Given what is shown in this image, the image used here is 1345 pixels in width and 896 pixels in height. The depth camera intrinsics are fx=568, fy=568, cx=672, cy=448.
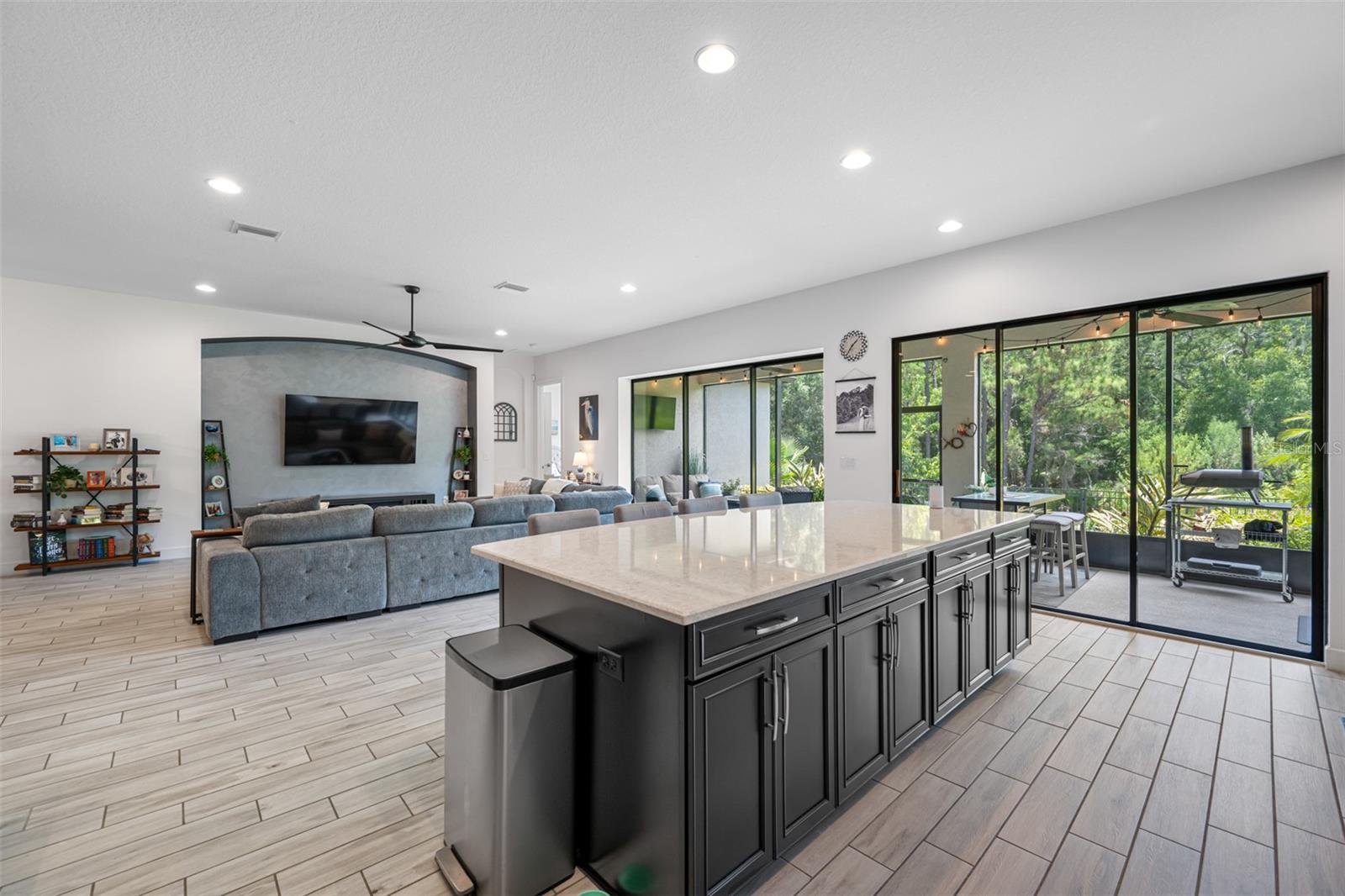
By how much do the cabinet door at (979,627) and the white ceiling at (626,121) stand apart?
222 centimetres

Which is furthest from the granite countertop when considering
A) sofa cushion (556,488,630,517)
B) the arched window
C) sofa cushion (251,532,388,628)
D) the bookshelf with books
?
the arched window

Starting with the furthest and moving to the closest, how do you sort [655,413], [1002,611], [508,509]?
[655,413]
[508,509]
[1002,611]

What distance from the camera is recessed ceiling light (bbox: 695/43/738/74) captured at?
2262mm

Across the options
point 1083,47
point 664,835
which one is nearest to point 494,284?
point 1083,47

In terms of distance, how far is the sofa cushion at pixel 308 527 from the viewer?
12.5 feet

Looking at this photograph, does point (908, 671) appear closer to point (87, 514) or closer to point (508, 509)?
point (508, 509)

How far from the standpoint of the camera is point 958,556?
8.32ft

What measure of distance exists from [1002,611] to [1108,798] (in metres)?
1.03

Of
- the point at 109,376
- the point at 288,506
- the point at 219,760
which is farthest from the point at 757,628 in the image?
the point at 109,376

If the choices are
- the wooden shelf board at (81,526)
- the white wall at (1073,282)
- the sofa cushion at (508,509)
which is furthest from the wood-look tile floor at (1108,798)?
the wooden shelf board at (81,526)

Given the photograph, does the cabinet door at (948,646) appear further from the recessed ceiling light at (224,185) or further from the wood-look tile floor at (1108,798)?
the recessed ceiling light at (224,185)

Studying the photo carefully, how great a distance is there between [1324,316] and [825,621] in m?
3.76

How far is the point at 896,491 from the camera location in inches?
202

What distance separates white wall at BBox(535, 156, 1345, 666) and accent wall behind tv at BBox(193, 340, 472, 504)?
426 cm
